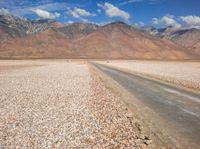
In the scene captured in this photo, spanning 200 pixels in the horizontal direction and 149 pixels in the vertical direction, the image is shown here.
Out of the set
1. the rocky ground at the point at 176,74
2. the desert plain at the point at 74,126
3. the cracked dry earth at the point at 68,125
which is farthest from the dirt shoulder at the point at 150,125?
the rocky ground at the point at 176,74

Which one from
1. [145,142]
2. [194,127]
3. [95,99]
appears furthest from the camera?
[95,99]

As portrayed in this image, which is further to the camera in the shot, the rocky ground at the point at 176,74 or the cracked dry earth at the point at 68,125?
the rocky ground at the point at 176,74

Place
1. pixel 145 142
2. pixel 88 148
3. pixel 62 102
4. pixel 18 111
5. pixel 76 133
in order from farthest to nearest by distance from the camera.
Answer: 1. pixel 62 102
2. pixel 18 111
3. pixel 76 133
4. pixel 145 142
5. pixel 88 148

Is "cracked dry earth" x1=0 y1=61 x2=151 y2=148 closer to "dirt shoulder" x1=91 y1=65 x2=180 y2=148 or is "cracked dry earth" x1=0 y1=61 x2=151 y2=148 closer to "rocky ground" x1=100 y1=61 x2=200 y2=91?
"dirt shoulder" x1=91 y1=65 x2=180 y2=148

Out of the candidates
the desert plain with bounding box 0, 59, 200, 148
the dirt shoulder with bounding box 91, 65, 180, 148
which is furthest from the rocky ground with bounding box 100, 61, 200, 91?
the desert plain with bounding box 0, 59, 200, 148

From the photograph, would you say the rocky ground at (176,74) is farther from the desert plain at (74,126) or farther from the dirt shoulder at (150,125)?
the desert plain at (74,126)

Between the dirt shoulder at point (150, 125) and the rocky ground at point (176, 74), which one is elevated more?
the dirt shoulder at point (150, 125)

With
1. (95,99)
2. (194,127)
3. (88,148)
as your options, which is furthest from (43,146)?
(95,99)

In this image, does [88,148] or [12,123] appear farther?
[12,123]

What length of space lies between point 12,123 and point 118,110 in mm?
5335

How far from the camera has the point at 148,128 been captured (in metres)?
9.70

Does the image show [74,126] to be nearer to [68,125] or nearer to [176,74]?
[68,125]

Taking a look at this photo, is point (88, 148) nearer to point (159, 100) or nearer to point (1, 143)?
point (1, 143)

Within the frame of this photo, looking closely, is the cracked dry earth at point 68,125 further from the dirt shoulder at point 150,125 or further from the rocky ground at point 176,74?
the rocky ground at point 176,74
